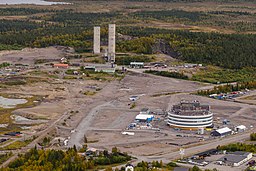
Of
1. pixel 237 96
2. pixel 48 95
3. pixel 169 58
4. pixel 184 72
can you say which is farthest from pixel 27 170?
pixel 169 58

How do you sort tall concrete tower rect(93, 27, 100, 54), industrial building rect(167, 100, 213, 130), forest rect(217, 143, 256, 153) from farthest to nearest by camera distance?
tall concrete tower rect(93, 27, 100, 54)
industrial building rect(167, 100, 213, 130)
forest rect(217, 143, 256, 153)

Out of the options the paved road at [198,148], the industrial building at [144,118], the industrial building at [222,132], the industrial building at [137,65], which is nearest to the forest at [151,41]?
the industrial building at [137,65]

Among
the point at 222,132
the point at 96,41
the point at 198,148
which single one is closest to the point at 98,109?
the point at 222,132

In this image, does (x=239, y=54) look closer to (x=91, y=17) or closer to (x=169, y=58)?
(x=169, y=58)

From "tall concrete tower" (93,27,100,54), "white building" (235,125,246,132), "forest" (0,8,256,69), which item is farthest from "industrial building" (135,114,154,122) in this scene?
"tall concrete tower" (93,27,100,54)

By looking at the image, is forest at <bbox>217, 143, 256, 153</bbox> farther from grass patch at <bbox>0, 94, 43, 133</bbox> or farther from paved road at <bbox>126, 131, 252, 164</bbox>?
grass patch at <bbox>0, 94, 43, 133</bbox>

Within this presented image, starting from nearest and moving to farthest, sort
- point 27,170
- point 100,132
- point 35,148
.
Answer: point 27,170
point 35,148
point 100,132
